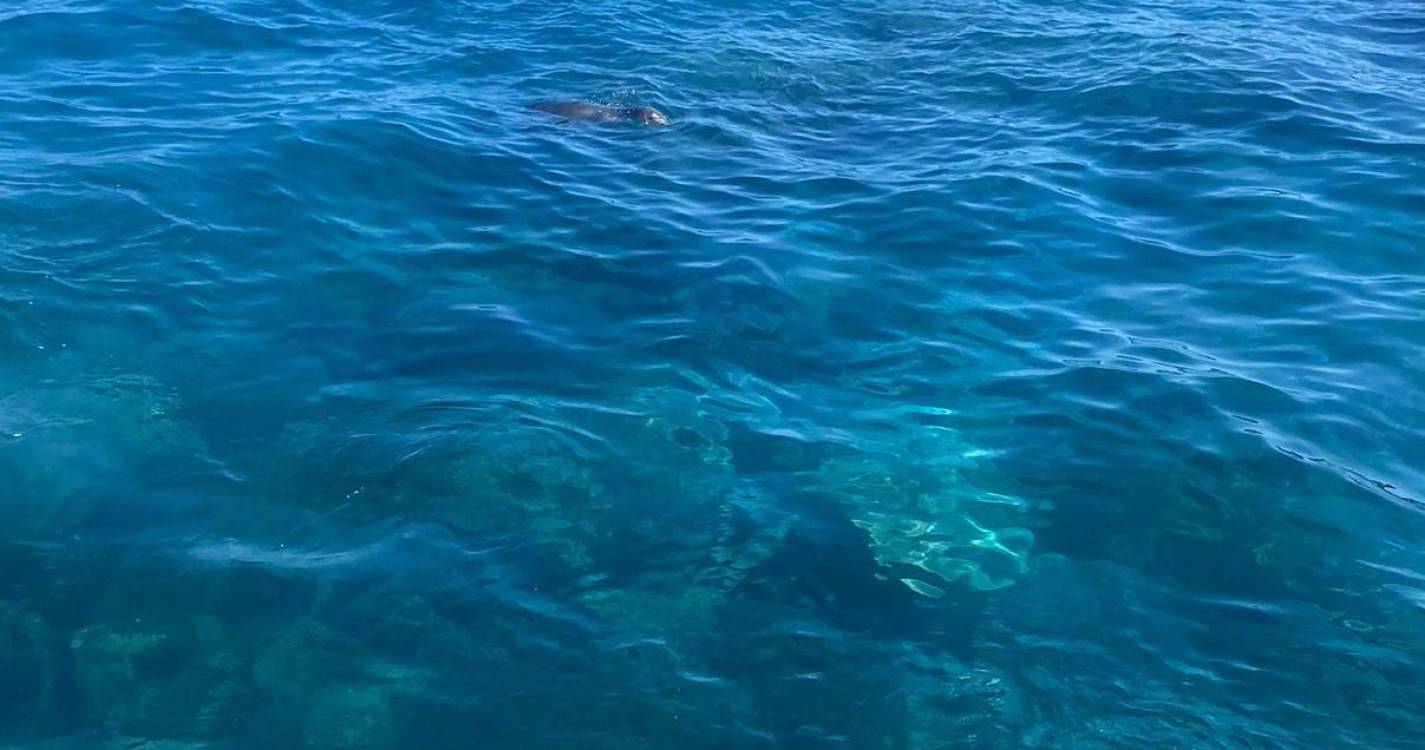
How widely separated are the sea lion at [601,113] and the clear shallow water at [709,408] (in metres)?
→ 0.46

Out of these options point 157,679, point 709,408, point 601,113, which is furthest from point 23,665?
point 601,113

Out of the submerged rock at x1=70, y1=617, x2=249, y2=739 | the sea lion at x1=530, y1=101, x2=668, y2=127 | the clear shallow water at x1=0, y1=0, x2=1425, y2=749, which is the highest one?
the sea lion at x1=530, y1=101, x2=668, y2=127

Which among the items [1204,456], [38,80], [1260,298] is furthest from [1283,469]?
[38,80]

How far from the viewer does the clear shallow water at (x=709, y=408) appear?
27.9 feet

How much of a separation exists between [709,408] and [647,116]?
25.5ft

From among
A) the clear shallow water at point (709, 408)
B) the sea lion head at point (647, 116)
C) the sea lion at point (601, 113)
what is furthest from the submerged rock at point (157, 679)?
the sea lion head at point (647, 116)

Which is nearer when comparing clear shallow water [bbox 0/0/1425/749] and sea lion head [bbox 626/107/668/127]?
clear shallow water [bbox 0/0/1425/749]

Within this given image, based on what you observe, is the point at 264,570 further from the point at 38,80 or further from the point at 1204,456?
the point at 38,80

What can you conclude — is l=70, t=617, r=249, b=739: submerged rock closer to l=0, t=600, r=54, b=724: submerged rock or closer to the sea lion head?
l=0, t=600, r=54, b=724: submerged rock

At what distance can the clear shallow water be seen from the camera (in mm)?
8508

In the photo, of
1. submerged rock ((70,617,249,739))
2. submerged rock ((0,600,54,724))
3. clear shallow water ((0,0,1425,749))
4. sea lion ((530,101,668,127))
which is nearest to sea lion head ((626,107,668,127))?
sea lion ((530,101,668,127))

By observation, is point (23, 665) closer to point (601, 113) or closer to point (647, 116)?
point (601, 113)

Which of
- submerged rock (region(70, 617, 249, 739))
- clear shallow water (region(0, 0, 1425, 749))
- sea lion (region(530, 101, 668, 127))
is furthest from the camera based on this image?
sea lion (region(530, 101, 668, 127))

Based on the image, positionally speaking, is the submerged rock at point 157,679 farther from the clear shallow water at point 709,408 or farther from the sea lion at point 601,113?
the sea lion at point 601,113
